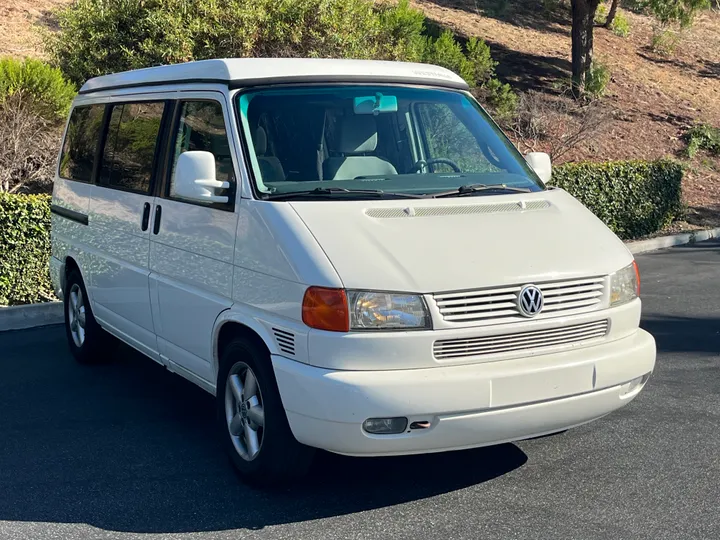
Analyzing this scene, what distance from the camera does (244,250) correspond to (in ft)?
15.5

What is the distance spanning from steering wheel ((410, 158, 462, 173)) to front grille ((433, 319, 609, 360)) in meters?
1.33

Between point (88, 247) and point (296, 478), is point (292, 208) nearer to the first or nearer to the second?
point (296, 478)

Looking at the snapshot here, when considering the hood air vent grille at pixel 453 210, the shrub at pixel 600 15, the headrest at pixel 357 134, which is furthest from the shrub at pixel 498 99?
the hood air vent grille at pixel 453 210

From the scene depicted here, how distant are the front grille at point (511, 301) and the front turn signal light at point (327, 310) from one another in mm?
423

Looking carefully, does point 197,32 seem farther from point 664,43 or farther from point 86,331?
point 664,43

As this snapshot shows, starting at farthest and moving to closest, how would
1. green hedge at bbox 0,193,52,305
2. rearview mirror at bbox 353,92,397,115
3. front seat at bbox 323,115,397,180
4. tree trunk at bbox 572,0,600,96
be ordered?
tree trunk at bbox 572,0,600,96, green hedge at bbox 0,193,52,305, rearview mirror at bbox 353,92,397,115, front seat at bbox 323,115,397,180

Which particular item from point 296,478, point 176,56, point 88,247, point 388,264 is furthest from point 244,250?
point 176,56

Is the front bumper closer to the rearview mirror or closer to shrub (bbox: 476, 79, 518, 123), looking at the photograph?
the rearview mirror

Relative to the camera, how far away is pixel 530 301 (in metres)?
4.36

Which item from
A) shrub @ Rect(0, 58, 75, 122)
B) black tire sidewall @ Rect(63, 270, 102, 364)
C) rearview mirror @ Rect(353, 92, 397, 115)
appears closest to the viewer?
rearview mirror @ Rect(353, 92, 397, 115)

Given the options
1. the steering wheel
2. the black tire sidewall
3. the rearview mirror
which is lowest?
the black tire sidewall

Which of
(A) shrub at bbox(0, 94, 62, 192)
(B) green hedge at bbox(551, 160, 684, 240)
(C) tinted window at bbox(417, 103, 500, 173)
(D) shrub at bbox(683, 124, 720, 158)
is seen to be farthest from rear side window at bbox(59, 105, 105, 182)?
(D) shrub at bbox(683, 124, 720, 158)

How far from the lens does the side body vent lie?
432 cm

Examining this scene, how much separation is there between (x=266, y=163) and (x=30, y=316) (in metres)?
4.89
